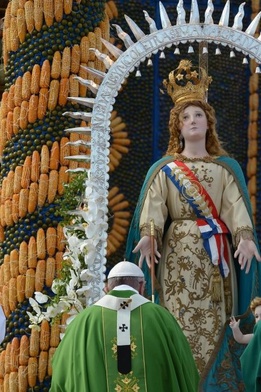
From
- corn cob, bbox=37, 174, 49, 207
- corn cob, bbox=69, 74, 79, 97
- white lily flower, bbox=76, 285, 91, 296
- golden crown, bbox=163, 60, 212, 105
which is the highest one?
corn cob, bbox=69, 74, 79, 97

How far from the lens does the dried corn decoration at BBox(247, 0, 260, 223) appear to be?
15.1 meters

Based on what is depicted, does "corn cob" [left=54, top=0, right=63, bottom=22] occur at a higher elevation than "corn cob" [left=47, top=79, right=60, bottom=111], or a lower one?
higher

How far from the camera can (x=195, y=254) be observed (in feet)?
37.0

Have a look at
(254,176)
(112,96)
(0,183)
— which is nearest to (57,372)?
(112,96)

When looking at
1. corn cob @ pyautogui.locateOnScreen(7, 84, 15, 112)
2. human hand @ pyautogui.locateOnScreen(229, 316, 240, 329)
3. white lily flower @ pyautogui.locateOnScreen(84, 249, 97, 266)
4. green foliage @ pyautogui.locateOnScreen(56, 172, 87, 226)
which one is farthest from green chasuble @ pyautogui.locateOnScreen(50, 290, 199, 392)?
corn cob @ pyautogui.locateOnScreen(7, 84, 15, 112)

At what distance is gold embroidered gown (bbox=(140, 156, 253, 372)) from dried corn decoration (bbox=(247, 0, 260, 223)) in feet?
12.0

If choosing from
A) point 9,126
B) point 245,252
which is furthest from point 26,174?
point 245,252

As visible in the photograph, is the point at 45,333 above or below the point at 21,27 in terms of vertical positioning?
below

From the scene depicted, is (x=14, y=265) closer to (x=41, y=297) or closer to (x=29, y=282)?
(x=29, y=282)

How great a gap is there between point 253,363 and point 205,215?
161 cm

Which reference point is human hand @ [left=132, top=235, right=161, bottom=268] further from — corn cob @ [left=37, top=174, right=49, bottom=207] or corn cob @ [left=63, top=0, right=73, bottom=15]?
corn cob @ [left=63, top=0, right=73, bottom=15]

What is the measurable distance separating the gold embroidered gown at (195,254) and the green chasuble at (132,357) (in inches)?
73.7

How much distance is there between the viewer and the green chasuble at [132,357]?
9.23 metres

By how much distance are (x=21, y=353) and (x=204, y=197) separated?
2243mm
